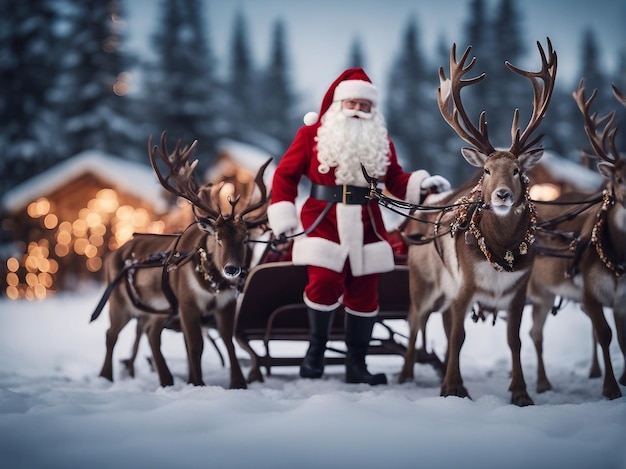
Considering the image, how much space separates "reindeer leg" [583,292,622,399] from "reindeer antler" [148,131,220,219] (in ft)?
9.70

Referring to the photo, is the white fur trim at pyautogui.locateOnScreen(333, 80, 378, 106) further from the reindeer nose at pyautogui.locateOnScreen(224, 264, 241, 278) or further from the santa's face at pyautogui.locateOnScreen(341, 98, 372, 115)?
the reindeer nose at pyautogui.locateOnScreen(224, 264, 241, 278)

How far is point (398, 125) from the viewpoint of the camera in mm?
26641

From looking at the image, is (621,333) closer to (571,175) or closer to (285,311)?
(285,311)

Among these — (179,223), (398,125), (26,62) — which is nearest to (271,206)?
(179,223)

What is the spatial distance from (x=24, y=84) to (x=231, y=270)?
11.0 meters

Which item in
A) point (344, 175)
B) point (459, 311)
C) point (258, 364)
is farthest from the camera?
point (258, 364)

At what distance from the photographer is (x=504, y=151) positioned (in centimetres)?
414

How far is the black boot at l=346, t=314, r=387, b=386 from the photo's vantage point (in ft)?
16.2

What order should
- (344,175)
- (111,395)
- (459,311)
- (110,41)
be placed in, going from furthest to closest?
(110,41) < (344,175) < (459,311) < (111,395)

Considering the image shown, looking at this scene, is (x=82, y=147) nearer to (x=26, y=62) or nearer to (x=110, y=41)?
(x=110, y=41)

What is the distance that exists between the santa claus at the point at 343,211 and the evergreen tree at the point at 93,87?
17583 millimetres

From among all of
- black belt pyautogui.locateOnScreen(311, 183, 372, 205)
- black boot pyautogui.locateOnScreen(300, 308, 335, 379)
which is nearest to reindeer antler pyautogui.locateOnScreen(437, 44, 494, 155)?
black belt pyautogui.locateOnScreen(311, 183, 372, 205)

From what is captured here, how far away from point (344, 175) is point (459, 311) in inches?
53.6

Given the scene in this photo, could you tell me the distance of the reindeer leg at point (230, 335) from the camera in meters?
4.95
